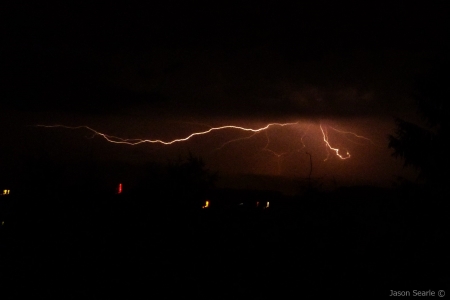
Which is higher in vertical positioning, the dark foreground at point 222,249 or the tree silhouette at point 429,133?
the tree silhouette at point 429,133

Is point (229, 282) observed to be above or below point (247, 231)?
below

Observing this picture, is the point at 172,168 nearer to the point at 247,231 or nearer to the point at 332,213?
the point at 247,231

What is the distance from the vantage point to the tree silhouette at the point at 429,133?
10578mm

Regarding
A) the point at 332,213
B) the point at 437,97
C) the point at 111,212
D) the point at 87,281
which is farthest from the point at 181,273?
the point at 437,97

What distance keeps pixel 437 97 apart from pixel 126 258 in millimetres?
6910

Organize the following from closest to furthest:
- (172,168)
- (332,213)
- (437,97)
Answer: (332,213) < (437,97) < (172,168)

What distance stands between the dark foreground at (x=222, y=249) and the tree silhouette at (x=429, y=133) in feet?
2.54

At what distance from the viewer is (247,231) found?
10.4 meters

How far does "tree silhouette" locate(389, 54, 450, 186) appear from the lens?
1058cm

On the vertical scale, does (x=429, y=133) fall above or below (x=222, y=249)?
above

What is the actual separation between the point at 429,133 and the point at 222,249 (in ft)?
15.8

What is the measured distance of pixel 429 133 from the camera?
11.1m

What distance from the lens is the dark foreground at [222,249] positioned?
8.28 meters

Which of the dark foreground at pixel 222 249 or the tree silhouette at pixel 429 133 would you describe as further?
Result: the tree silhouette at pixel 429 133
